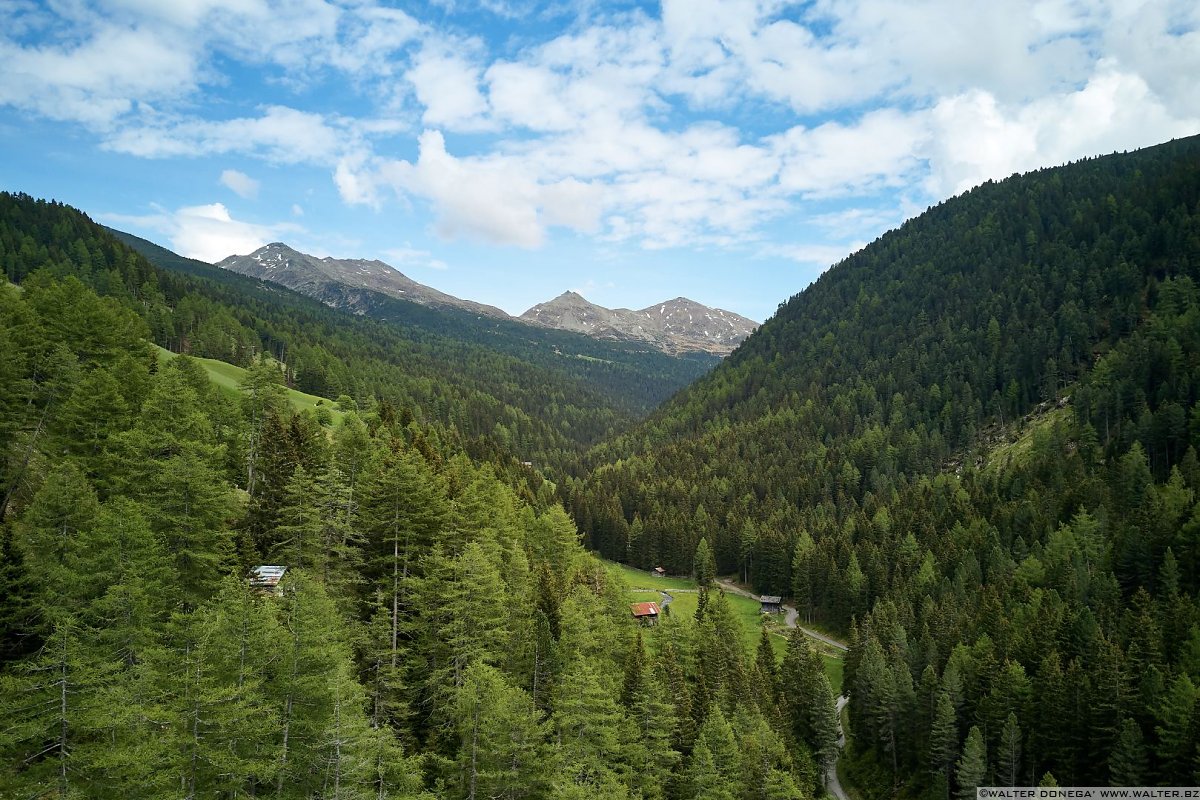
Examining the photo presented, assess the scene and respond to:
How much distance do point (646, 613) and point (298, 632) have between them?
6517 centimetres

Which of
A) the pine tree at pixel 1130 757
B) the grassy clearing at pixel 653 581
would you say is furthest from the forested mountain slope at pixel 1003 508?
the grassy clearing at pixel 653 581

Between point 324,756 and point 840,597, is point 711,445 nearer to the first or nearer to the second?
point 840,597

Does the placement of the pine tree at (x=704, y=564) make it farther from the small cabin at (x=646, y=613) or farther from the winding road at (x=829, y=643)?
the small cabin at (x=646, y=613)

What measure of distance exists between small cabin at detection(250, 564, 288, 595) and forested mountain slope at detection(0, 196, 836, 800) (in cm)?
105

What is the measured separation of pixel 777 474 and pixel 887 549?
159 feet

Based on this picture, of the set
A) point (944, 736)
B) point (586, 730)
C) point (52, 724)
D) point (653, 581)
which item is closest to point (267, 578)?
point (52, 724)

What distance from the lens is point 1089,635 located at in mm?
57250

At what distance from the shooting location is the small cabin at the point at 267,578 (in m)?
35.8

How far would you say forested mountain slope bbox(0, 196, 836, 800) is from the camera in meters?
23.2

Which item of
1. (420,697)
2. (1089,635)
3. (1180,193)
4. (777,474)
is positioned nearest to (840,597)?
(1089,635)

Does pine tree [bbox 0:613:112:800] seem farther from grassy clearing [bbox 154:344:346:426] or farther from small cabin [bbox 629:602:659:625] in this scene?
grassy clearing [bbox 154:344:346:426]

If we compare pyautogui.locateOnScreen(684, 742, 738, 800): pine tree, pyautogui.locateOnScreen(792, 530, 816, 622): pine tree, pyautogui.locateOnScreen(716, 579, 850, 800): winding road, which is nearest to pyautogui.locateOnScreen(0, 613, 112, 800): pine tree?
pyautogui.locateOnScreen(684, 742, 738, 800): pine tree

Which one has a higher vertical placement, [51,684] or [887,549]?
[51,684]

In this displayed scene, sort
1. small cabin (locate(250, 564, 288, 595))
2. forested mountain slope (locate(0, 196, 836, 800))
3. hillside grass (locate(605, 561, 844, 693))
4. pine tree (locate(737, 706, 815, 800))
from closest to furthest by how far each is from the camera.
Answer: forested mountain slope (locate(0, 196, 836, 800)) < small cabin (locate(250, 564, 288, 595)) < pine tree (locate(737, 706, 815, 800)) < hillside grass (locate(605, 561, 844, 693))
